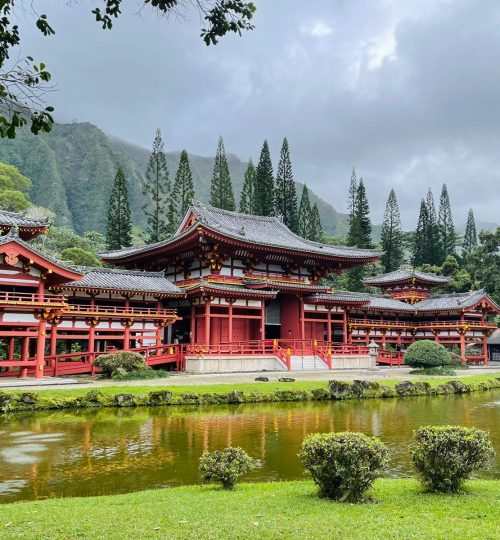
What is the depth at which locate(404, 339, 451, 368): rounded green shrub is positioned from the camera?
37750 mm

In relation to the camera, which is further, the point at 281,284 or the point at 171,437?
the point at 281,284

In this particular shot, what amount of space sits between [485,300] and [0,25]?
53.9 meters

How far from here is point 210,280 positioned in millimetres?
38844

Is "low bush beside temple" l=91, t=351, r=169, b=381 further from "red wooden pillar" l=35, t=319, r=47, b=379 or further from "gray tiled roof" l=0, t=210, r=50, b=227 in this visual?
"gray tiled roof" l=0, t=210, r=50, b=227

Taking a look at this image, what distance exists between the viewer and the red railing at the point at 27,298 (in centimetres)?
2603

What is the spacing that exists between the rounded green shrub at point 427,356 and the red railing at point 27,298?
2486 centimetres

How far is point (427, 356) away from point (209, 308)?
53.0ft

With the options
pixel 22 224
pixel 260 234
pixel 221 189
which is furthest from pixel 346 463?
pixel 221 189

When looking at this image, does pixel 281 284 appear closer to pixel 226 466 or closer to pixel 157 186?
pixel 226 466

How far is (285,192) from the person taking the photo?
3071 inches

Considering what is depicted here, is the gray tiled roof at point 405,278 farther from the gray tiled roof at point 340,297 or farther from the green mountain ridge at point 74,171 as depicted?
the green mountain ridge at point 74,171

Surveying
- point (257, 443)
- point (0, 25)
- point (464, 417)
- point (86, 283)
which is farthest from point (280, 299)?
point (0, 25)

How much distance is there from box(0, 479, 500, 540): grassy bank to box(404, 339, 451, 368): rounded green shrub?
29770 millimetres

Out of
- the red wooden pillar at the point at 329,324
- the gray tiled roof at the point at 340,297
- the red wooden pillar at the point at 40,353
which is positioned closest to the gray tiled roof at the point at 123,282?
the red wooden pillar at the point at 40,353
